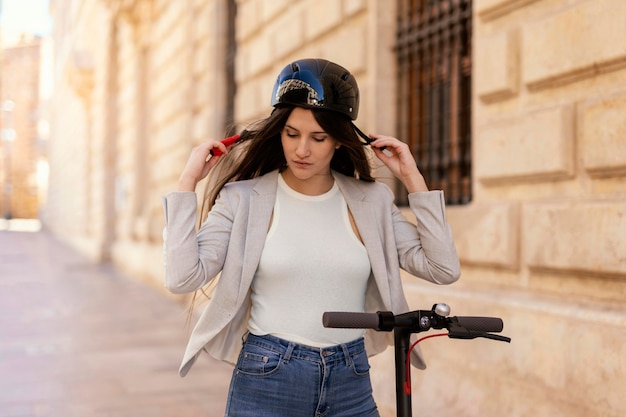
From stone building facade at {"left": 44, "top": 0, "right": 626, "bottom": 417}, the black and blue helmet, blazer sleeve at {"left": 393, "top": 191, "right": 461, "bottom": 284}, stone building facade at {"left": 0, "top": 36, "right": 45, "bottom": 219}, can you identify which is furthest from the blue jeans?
stone building facade at {"left": 0, "top": 36, "right": 45, "bottom": 219}

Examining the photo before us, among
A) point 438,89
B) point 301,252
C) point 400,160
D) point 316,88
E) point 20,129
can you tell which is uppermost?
point 20,129

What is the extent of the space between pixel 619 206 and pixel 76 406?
144 inches

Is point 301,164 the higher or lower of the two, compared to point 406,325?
higher

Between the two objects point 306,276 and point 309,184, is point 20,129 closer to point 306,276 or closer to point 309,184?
point 309,184

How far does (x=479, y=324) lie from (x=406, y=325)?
0.17 meters

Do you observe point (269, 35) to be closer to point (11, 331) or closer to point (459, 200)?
point (459, 200)

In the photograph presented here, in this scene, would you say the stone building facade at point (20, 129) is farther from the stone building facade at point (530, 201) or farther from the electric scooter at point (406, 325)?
the electric scooter at point (406, 325)

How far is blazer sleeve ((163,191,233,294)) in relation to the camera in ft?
6.84

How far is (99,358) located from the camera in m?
6.63

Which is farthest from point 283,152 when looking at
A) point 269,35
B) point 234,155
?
point 269,35

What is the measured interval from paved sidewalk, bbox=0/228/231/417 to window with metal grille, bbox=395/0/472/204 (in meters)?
2.21

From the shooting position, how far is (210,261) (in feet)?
7.14

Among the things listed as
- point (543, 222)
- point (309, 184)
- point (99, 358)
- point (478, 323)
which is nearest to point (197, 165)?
point (309, 184)

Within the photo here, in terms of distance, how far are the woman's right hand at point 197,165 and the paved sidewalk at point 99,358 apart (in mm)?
3055
